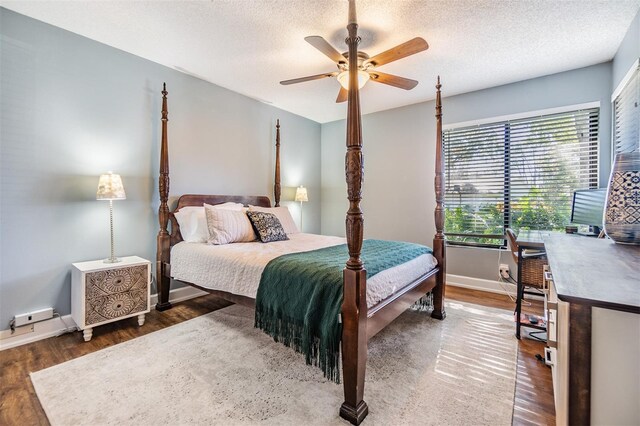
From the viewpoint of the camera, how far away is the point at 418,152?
4.23m

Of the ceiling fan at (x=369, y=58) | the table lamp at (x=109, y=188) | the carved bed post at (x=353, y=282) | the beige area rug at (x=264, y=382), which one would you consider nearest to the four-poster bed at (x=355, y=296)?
the carved bed post at (x=353, y=282)

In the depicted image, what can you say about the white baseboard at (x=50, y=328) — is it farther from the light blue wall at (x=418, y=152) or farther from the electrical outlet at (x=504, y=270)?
the electrical outlet at (x=504, y=270)

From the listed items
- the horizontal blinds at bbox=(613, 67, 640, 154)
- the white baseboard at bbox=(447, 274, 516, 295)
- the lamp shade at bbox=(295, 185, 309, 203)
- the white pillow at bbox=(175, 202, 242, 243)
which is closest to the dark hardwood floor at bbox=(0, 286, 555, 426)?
the white baseboard at bbox=(447, 274, 516, 295)

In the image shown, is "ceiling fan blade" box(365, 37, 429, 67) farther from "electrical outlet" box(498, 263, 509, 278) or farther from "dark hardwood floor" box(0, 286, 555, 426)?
"electrical outlet" box(498, 263, 509, 278)

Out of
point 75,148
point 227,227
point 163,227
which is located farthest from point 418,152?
point 75,148

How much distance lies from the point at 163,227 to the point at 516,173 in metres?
4.22

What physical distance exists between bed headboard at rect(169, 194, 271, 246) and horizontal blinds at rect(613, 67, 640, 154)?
3898mm

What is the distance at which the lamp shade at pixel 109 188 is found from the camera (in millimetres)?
2477

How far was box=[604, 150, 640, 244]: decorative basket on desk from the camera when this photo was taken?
1.34m

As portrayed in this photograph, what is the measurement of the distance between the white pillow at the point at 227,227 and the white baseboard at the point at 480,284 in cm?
278

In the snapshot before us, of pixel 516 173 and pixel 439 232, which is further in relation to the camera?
pixel 516 173

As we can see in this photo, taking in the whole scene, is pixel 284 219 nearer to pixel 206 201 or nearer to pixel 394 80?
pixel 206 201

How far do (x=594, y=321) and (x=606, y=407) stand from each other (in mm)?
200

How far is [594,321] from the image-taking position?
680mm
